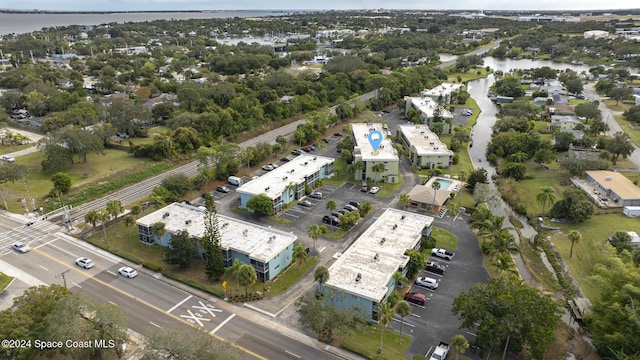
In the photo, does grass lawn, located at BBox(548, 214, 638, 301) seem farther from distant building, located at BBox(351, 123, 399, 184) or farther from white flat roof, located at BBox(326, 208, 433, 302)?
distant building, located at BBox(351, 123, 399, 184)

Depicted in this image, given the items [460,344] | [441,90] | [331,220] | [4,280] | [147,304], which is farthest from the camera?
[441,90]

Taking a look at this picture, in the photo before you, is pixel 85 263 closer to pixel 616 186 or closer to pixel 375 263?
pixel 375 263

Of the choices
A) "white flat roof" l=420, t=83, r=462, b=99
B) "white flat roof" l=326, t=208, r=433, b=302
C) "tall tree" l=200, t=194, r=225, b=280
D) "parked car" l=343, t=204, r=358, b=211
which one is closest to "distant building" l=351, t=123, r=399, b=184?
"parked car" l=343, t=204, r=358, b=211

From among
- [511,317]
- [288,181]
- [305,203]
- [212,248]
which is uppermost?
[511,317]

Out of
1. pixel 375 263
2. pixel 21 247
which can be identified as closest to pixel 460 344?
pixel 375 263

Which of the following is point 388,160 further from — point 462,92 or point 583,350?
point 462,92

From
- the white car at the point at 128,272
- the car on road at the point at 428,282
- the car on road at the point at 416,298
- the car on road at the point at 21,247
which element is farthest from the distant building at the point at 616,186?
the car on road at the point at 21,247

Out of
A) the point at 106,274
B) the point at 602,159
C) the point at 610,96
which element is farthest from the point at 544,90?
the point at 106,274

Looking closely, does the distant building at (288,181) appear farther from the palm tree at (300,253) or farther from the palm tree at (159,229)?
the palm tree at (159,229)
